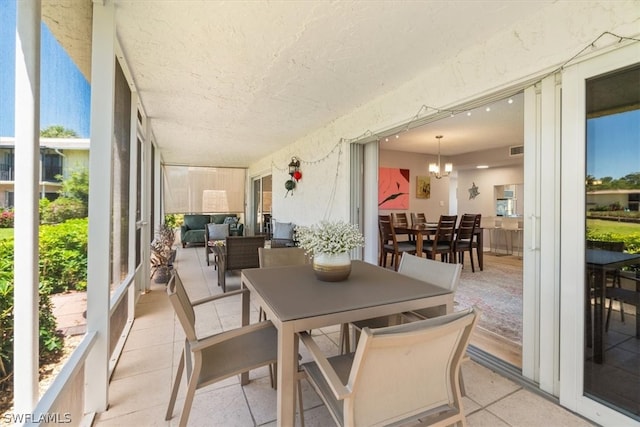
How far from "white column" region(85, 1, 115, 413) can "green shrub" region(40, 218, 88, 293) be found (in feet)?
0.17

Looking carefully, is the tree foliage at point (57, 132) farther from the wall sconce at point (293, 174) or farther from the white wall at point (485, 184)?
the white wall at point (485, 184)

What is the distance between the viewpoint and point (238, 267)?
390 centimetres

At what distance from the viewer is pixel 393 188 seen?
6609 mm

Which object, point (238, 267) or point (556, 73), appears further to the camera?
point (238, 267)

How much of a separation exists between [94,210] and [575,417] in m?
2.95

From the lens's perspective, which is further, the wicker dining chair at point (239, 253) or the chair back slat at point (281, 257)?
the wicker dining chair at point (239, 253)

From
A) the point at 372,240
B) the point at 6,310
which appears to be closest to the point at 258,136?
the point at 372,240

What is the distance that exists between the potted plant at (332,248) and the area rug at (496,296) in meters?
0.77

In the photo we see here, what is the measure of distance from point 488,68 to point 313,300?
2069mm

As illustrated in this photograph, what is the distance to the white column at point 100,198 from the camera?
5.39 ft

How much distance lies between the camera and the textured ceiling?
69.1 inches

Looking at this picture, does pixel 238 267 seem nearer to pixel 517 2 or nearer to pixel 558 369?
pixel 558 369

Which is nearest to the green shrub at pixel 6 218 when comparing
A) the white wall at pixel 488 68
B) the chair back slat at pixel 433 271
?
the chair back slat at pixel 433 271

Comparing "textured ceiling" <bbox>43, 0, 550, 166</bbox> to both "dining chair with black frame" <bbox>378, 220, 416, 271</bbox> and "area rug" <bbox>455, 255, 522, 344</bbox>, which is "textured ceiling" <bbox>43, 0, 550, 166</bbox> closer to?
"area rug" <bbox>455, 255, 522, 344</bbox>
